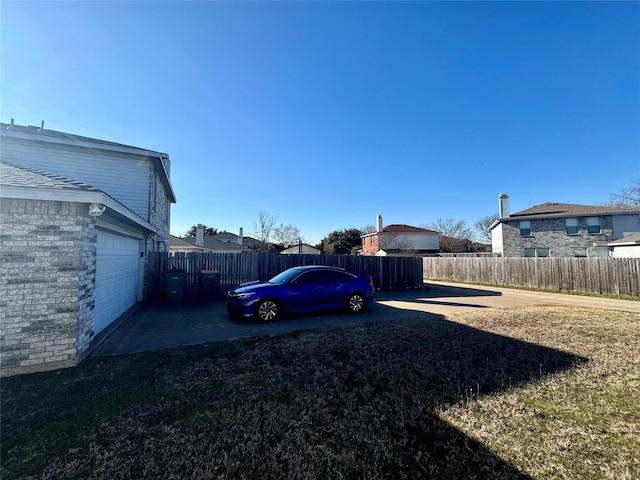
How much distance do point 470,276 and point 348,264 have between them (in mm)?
11250

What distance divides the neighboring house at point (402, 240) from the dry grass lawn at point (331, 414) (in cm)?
3582

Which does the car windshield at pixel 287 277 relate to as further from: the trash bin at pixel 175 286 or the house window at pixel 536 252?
the house window at pixel 536 252

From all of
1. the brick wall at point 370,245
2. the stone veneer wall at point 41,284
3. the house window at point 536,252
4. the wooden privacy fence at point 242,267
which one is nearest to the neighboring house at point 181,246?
the wooden privacy fence at point 242,267

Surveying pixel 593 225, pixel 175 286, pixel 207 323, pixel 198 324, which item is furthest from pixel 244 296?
pixel 593 225

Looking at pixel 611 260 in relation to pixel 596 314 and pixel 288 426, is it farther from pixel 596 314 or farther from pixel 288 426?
pixel 288 426

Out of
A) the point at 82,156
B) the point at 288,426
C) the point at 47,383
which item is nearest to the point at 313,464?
the point at 288,426

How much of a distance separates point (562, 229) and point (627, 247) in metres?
4.20

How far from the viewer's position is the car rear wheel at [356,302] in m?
8.86

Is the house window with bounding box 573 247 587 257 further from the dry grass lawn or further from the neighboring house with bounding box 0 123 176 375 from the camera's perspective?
the neighboring house with bounding box 0 123 176 375

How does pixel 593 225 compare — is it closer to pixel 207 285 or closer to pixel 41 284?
pixel 207 285

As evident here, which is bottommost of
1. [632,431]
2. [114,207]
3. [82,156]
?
[632,431]

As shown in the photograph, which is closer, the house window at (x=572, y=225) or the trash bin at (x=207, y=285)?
the trash bin at (x=207, y=285)

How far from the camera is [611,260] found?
14.2 metres

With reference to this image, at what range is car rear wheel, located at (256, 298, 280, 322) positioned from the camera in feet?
24.8
